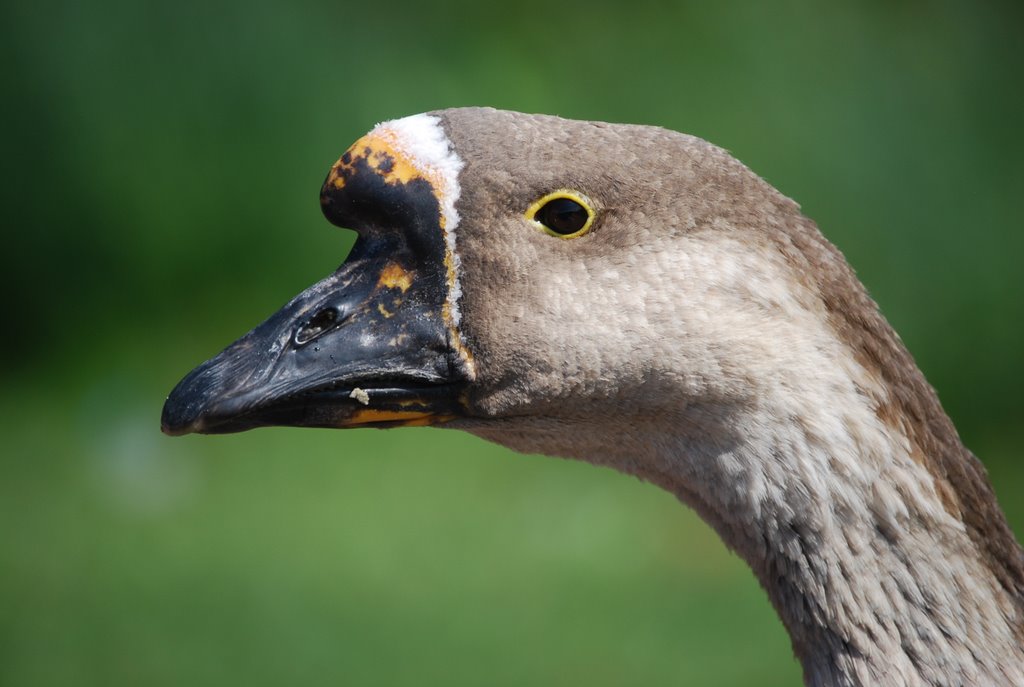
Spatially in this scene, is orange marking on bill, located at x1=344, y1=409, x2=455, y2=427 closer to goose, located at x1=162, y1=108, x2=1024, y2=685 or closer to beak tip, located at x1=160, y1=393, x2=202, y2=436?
goose, located at x1=162, y1=108, x2=1024, y2=685

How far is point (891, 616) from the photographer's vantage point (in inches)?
86.4

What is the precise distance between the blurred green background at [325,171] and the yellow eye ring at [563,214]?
3.72 meters

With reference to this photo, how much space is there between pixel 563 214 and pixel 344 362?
532mm

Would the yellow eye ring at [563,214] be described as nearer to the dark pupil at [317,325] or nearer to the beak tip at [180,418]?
the dark pupil at [317,325]

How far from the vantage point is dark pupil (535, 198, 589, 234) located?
2.24 meters

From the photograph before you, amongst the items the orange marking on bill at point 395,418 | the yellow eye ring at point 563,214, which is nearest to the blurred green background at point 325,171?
the orange marking on bill at point 395,418

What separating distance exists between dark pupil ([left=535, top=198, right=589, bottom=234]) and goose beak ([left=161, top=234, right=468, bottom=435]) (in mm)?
247

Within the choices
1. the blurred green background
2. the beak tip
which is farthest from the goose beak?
the blurred green background

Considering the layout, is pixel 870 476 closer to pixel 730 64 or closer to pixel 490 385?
pixel 490 385

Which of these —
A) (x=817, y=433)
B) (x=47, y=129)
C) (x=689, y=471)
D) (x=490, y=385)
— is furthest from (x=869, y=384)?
(x=47, y=129)

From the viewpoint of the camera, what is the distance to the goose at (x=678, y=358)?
2.19m

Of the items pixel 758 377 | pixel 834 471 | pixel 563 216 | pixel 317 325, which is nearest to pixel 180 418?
pixel 317 325

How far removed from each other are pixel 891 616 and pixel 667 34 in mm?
4967

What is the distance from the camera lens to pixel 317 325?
2.31m
